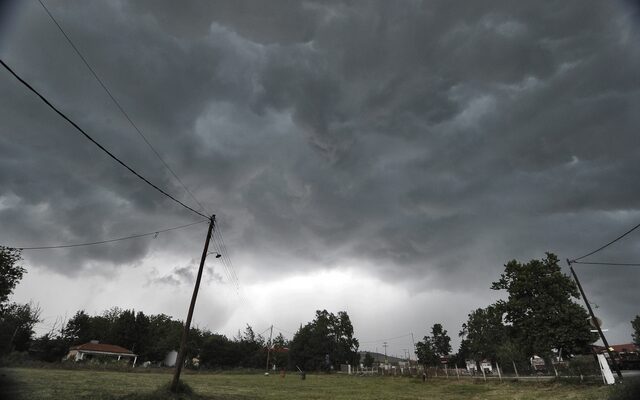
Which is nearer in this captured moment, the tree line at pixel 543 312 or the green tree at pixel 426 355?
the tree line at pixel 543 312

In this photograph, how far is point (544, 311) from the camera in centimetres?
3862

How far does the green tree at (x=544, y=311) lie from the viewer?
3678 centimetres

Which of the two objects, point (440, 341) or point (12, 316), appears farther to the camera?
point (440, 341)

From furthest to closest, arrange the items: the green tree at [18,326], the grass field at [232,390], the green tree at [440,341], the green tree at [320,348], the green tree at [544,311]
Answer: the green tree at [440,341] → the green tree at [320,348] → the green tree at [18,326] → the green tree at [544,311] → the grass field at [232,390]

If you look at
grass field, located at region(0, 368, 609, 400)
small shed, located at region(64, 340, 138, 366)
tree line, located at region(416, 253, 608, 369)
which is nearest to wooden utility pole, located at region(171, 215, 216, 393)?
grass field, located at region(0, 368, 609, 400)

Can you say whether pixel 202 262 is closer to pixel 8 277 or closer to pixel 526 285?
pixel 526 285

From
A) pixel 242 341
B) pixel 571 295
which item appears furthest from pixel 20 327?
pixel 571 295

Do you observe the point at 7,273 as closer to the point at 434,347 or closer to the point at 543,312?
the point at 543,312

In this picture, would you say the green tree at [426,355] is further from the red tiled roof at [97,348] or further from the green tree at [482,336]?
the red tiled roof at [97,348]

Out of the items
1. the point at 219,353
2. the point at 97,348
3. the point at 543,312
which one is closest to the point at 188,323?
the point at 543,312

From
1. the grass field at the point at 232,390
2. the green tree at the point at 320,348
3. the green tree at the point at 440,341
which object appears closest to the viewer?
the grass field at the point at 232,390

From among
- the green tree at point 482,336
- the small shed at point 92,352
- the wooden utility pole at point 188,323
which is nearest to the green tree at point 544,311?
the wooden utility pole at point 188,323

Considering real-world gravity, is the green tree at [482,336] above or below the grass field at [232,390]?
above

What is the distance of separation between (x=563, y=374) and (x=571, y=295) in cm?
888
